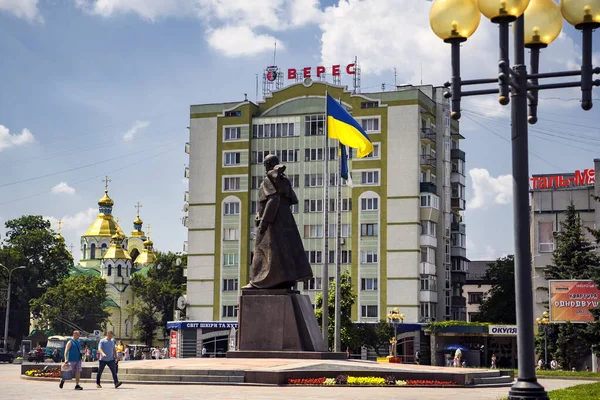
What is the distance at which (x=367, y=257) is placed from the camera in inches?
2864

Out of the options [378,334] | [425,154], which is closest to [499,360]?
[378,334]

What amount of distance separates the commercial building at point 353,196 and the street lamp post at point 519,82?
58.6m

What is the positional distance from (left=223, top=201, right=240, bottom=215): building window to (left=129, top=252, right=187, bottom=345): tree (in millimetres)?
21780

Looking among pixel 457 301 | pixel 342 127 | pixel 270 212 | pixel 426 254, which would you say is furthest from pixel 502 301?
pixel 270 212

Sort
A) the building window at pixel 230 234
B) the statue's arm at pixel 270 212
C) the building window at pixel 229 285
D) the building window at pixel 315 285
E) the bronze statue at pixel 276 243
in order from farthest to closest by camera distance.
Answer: the building window at pixel 230 234
the building window at pixel 229 285
the building window at pixel 315 285
the statue's arm at pixel 270 212
the bronze statue at pixel 276 243

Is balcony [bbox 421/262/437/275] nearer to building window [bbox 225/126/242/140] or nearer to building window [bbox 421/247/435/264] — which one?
building window [bbox 421/247/435/264]

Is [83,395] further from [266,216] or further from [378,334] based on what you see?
[378,334]

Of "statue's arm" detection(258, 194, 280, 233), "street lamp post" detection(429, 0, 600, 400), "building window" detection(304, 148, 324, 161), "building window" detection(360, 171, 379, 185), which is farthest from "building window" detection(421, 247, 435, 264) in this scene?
"street lamp post" detection(429, 0, 600, 400)

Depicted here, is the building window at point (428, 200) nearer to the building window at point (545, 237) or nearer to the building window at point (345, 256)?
the building window at point (345, 256)

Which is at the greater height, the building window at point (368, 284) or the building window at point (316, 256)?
the building window at point (316, 256)

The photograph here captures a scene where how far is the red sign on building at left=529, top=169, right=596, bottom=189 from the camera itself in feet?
217

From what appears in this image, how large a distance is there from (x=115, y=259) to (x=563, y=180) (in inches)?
2850

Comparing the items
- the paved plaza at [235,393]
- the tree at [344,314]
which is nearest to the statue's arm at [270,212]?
the paved plaza at [235,393]

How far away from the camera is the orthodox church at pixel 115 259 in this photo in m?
121
